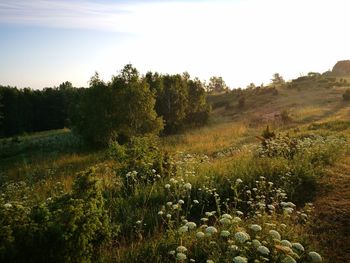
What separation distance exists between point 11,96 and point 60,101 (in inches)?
293

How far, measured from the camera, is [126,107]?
24.8 metres

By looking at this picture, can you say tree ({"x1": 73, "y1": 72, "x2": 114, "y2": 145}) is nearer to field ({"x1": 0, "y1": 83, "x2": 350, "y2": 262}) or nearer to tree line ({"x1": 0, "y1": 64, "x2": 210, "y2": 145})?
tree line ({"x1": 0, "y1": 64, "x2": 210, "y2": 145})

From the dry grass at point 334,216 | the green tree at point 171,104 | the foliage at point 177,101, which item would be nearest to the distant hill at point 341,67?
the foliage at point 177,101

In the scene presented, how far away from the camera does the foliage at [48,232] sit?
4.40 metres

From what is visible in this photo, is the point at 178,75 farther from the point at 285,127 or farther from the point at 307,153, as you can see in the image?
the point at 307,153

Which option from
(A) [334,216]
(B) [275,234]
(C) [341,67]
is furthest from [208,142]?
(C) [341,67]

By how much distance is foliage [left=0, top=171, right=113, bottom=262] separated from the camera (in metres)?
4.40

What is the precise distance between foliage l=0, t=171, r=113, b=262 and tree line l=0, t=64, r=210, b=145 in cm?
1626

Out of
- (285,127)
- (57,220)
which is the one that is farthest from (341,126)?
(57,220)

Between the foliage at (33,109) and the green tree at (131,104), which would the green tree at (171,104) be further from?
the foliage at (33,109)

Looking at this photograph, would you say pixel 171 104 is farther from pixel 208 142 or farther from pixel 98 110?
pixel 208 142

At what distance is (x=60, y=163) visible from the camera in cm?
2089

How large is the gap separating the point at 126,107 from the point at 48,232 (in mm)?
20542

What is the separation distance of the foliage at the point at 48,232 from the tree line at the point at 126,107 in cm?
1626
